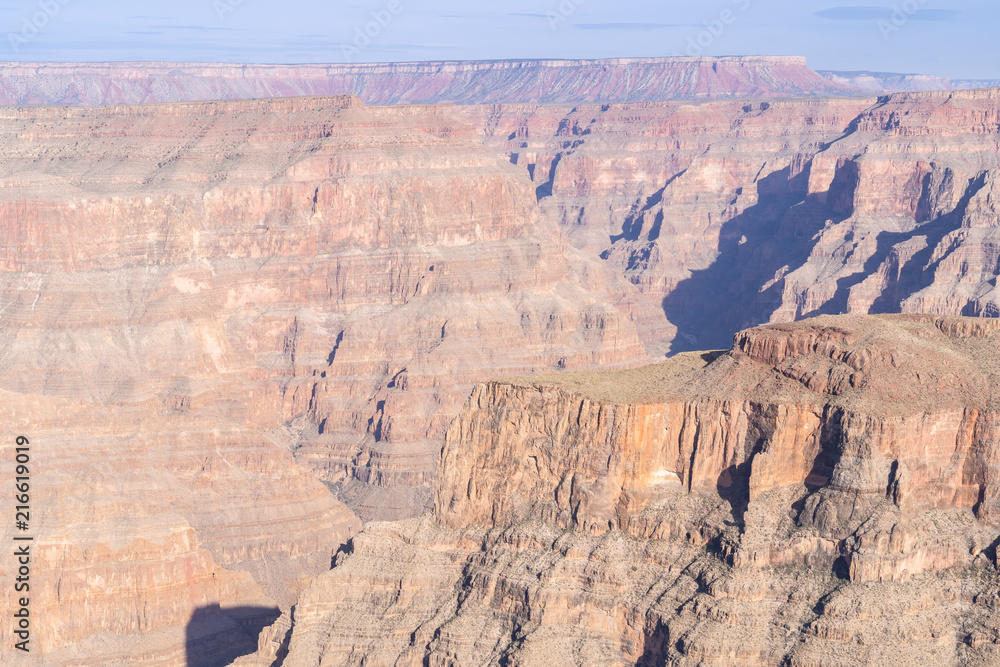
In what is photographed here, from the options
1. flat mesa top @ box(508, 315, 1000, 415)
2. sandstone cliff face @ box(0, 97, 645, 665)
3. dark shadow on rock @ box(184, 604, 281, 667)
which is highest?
flat mesa top @ box(508, 315, 1000, 415)

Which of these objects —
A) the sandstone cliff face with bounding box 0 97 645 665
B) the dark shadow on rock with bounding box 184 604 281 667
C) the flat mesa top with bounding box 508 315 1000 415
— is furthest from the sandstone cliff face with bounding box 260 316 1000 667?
the sandstone cliff face with bounding box 0 97 645 665

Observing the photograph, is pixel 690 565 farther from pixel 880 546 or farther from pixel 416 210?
pixel 416 210

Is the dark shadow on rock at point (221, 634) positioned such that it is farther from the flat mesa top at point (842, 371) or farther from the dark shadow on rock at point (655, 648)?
the dark shadow on rock at point (655, 648)

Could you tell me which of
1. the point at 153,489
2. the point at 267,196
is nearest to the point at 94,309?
the point at 267,196

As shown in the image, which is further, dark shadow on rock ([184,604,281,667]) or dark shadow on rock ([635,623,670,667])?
dark shadow on rock ([184,604,281,667])

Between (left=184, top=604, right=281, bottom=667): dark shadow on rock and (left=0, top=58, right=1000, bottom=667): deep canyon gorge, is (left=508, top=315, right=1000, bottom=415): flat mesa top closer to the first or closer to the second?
(left=0, top=58, right=1000, bottom=667): deep canyon gorge

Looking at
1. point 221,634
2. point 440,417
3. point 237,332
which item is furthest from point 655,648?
point 237,332

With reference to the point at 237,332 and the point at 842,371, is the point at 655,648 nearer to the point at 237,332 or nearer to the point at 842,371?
the point at 842,371
